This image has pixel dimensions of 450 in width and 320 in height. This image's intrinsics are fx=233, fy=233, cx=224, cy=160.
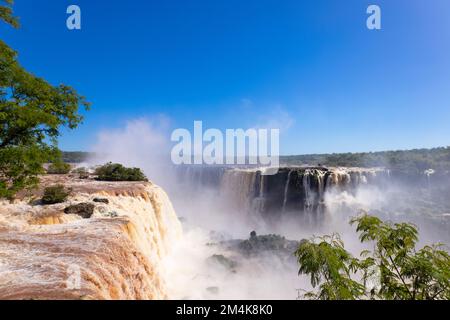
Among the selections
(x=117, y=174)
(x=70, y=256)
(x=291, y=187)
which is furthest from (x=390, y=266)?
(x=291, y=187)

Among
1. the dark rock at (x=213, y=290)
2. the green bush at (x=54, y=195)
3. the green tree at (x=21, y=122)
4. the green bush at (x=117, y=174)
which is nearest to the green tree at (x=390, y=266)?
the green tree at (x=21, y=122)

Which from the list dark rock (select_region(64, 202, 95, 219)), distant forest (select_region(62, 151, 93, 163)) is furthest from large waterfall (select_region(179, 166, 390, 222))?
distant forest (select_region(62, 151, 93, 163))

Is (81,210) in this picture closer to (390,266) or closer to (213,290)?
(213,290)

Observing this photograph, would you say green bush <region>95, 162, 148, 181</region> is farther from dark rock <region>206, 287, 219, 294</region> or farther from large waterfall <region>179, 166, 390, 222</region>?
large waterfall <region>179, 166, 390, 222</region>

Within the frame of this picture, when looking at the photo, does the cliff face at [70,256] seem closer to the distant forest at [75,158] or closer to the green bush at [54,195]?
the green bush at [54,195]

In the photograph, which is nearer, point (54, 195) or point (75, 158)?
point (54, 195)

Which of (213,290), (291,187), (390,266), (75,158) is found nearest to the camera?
(390,266)
